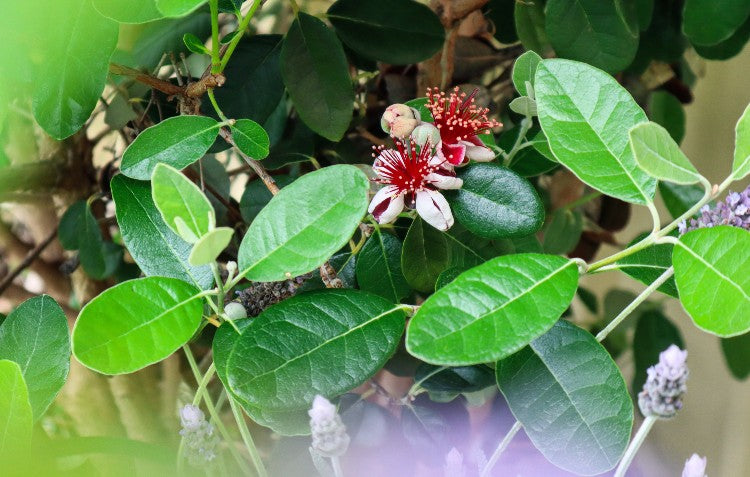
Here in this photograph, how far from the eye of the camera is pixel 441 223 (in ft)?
1.32

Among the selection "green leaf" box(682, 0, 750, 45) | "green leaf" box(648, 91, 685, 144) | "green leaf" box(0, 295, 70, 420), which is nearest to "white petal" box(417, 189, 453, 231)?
"green leaf" box(0, 295, 70, 420)

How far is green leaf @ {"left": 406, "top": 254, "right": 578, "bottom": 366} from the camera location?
1.00 ft

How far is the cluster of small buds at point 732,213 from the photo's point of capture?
1.20 ft

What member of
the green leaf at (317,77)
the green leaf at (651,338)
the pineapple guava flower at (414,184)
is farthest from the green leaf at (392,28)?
the green leaf at (651,338)

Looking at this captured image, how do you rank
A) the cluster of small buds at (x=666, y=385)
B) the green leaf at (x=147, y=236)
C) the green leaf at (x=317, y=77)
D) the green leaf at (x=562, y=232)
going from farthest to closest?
the green leaf at (x=562, y=232)
the green leaf at (x=317, y=77)
the green leaf at (x=147, y=236)
the cluster of small buds at (x=666, y=385)

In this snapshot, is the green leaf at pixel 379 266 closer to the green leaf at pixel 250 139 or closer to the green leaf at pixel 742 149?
the green leaf at pixel 250 139

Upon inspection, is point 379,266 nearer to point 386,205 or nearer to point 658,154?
point 386,205

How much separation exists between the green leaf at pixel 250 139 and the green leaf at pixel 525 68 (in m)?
0.16

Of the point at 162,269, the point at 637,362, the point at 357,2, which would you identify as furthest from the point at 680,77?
the point at 162,269

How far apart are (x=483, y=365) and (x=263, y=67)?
0.93 feet

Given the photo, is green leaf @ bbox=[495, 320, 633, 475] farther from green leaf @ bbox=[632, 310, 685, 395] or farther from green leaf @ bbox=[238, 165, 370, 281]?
green leaf @ bbox=[632, 310, 685, 395]

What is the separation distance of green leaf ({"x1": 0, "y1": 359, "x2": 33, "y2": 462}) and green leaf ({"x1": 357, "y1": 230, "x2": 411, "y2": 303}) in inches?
8.0

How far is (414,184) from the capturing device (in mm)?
413

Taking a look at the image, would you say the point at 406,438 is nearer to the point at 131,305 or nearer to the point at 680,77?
the point at 131,305
